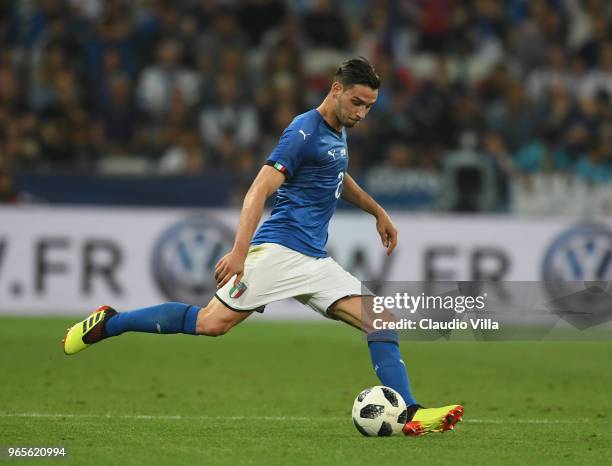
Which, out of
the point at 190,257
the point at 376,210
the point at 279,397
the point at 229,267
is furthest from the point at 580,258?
the point at 229,267

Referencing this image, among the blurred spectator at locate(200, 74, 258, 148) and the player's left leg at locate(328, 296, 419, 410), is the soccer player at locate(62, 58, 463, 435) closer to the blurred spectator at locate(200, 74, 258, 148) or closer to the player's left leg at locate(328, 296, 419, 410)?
the player's left leg at locate(328, 296, 419, 410)

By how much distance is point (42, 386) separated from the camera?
365 inches

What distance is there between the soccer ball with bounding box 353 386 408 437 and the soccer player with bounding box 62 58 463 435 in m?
0.07

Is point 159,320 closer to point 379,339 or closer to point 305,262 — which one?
point 305,262

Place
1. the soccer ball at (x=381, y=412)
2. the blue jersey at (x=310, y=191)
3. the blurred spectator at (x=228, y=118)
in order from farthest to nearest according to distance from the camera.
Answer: the blurred spectator at (x=228, y=118) < the blue jersey at (x=310, y=191) < the soccer ball at (x=381, y=412)

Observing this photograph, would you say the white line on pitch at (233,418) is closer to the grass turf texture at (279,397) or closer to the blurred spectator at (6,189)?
the grass turf texture at (279,397)

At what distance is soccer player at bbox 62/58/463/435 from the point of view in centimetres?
700

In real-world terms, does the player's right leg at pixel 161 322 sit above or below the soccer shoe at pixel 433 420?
above

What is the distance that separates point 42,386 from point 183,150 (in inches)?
290

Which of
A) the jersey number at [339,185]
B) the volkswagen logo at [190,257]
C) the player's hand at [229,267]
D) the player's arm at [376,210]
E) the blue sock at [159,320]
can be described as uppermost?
the jersey number at [339,185]

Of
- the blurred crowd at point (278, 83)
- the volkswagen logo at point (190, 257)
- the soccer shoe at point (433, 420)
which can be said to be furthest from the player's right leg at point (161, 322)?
the blurred crowd at point (278, 83)

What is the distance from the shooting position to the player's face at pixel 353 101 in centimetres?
701

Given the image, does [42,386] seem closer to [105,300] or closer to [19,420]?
[19,420]

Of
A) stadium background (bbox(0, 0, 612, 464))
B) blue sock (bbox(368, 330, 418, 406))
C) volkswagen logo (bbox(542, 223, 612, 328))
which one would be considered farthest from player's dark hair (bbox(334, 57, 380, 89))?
volkswagen logo (bbox(542, 223, 612, 328))
